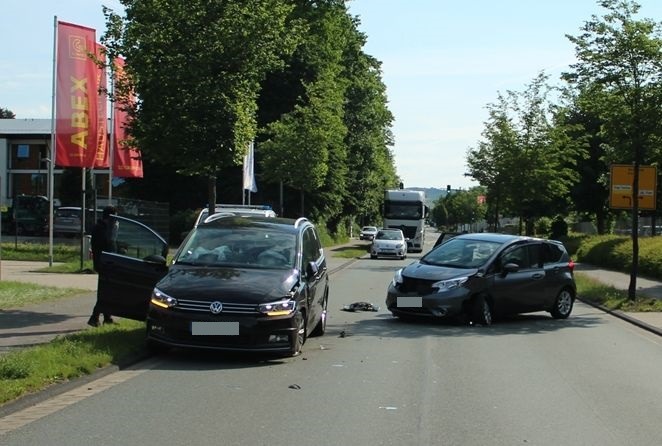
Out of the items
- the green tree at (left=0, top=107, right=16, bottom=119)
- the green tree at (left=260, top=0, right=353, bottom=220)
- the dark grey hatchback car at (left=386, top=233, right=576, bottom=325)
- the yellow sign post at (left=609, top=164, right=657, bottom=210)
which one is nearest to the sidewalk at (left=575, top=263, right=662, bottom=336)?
the dark grey hatchback car at (left=386, top=233, right=576, bottom=325)

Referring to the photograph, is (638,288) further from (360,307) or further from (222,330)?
(222,330)

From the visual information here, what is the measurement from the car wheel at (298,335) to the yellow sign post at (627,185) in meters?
12.3

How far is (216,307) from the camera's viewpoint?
29.5 ft

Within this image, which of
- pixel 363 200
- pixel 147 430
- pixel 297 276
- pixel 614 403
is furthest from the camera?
pixel 363 200

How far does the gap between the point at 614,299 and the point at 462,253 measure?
6.20 metres

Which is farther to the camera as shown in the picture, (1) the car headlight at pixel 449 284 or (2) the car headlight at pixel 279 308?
(1) the car headlight at pixel 449 284

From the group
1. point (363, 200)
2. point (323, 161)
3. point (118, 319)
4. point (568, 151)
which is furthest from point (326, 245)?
point (118, 319)

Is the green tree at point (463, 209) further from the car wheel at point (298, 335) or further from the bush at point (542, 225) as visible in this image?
the car wheel at point (298, 335)

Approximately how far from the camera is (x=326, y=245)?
52.0m

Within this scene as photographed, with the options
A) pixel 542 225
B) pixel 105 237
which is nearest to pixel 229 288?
pixel 105 237

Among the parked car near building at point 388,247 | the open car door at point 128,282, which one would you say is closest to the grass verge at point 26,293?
the open car door at point 128,282

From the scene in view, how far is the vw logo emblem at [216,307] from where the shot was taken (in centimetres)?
898

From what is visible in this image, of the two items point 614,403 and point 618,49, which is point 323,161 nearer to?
point 618,49

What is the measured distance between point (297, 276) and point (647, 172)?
13921 millimetres
